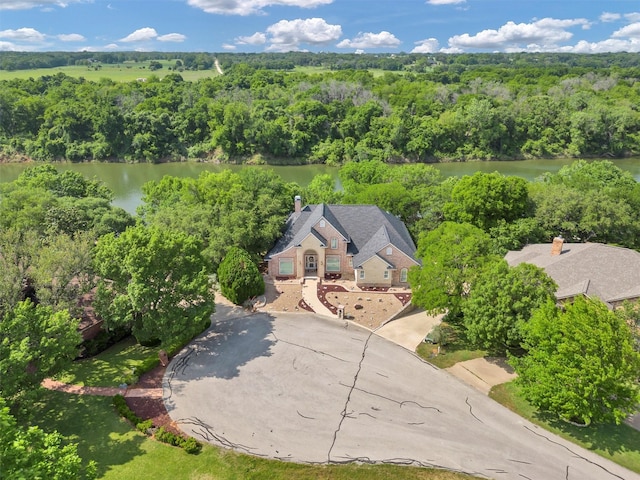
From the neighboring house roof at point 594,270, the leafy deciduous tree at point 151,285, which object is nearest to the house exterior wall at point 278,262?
the leafy deciduous tree at point 151,285

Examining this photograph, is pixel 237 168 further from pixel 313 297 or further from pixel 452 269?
pixel 452 269

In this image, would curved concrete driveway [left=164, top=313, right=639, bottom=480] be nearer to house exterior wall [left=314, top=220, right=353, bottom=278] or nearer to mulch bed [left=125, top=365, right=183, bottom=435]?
mulch bed [left=125, top=365, right=183, bottom=435]

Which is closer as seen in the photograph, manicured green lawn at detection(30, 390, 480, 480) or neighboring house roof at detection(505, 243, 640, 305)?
manicured green lawn at detection(30, 390, 480, 480)

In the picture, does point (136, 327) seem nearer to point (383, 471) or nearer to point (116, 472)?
point (116, 472)

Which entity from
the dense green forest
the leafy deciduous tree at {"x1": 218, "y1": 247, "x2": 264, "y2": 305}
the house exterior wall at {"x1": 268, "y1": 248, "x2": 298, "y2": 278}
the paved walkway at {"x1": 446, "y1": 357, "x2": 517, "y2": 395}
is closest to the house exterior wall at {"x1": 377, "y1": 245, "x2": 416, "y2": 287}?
the house exterior wall at {"x1": 268, "y1": 248, "x2": 298, "y2": 278}

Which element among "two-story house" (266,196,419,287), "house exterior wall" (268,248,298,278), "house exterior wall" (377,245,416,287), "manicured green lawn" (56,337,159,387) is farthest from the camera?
"house exterior wall" (268,248,298,278)

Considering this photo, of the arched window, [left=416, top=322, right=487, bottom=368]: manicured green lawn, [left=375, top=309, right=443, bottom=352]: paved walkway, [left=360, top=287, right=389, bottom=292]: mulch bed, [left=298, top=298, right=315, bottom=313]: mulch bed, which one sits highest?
the arched window

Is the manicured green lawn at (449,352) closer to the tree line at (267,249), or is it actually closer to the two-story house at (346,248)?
the tree line at (267,249)

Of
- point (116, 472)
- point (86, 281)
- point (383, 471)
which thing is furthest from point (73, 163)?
point (383, 471)
